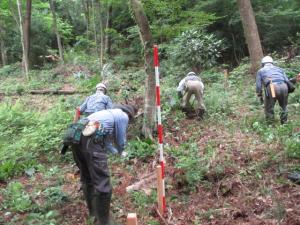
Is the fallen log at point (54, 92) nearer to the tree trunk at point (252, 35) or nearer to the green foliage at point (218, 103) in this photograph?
the green foliage at point (218, 103)

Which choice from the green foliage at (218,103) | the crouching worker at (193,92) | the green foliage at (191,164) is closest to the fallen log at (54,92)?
the green foliage at (218,103)

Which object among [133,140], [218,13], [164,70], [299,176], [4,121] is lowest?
[299,176]

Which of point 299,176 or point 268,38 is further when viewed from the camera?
point 268,38

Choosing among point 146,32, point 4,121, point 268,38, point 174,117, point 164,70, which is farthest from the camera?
point 268,38

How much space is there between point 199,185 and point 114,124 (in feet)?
5.88

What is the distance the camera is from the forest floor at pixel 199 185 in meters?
5.51

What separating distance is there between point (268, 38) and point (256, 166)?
535 inches

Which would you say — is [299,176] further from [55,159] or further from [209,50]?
[209,50]

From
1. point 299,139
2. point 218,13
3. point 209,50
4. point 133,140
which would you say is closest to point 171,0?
point 209,50

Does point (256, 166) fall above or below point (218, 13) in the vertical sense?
below

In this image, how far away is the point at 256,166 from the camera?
6.56m

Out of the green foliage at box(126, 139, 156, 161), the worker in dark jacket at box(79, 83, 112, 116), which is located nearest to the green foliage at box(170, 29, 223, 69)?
the green foliage at box(126, 139, 156, 161)

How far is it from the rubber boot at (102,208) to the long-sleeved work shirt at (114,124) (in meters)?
0.64

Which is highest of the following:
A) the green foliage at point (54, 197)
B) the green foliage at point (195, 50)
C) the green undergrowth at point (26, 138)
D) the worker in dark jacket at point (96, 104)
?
the green foliage at point (195, 50)
